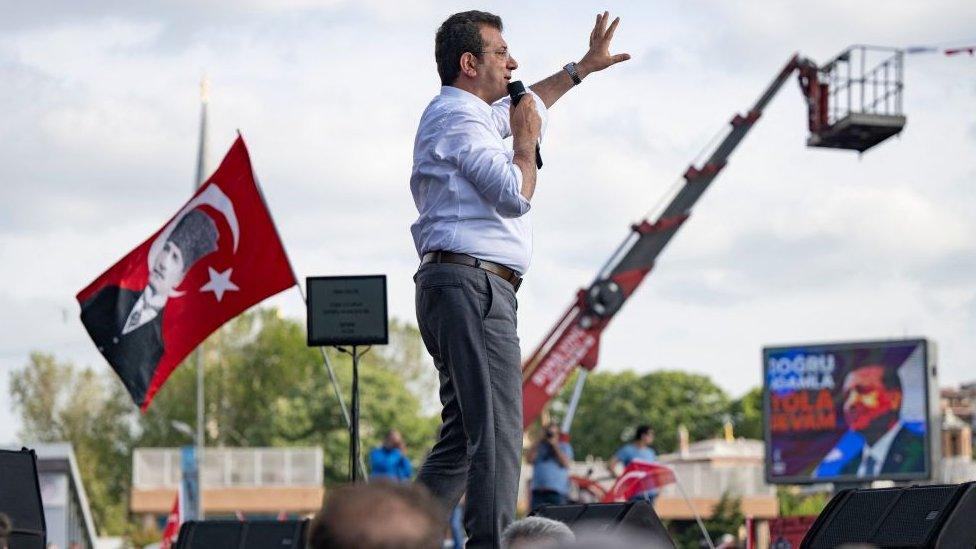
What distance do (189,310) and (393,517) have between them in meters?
7.83

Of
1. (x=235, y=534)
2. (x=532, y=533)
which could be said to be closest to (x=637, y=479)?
(x=235, y=534)

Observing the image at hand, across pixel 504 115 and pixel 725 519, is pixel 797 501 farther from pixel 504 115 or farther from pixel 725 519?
pixel 504 115

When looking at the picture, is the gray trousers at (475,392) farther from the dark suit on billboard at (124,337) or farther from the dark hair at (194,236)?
the dark hair at (194,236)

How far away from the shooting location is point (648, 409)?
299 ft

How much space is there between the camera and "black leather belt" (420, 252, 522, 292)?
5094mm

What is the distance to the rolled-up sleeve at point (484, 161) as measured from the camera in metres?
5.01

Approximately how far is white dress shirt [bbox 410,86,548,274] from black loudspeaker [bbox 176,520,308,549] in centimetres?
181

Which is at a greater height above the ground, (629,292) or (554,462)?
(629,292)

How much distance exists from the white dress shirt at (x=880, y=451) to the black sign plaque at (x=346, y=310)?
19.8 m

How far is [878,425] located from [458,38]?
23250mm

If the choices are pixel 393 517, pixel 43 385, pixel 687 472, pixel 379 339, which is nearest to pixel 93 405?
pixel 43 385

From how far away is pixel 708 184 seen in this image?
91.6ft

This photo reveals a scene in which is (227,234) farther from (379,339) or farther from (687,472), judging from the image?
(687,472)

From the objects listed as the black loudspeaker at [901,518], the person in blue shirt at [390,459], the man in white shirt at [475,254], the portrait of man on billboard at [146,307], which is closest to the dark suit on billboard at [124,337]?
the portrait of man on billboard at [146,307]
